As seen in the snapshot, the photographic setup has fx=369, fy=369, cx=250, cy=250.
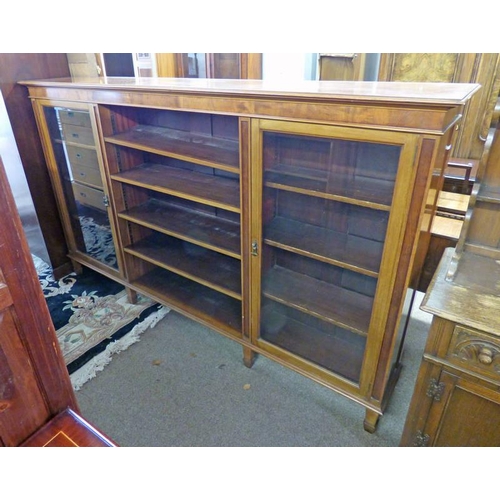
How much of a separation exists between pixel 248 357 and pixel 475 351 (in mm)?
1066

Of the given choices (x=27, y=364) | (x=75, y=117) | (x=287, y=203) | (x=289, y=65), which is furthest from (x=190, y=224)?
(x=289, y=65)

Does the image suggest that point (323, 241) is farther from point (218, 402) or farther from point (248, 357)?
point (218, 402)

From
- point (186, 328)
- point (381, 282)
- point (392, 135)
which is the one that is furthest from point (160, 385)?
point (392, 135)

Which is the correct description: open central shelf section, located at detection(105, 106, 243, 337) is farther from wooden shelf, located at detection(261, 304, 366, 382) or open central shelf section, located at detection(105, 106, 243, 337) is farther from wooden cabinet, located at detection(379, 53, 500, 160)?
wooden cabinet, located at detection(379, 53, 500, 160)

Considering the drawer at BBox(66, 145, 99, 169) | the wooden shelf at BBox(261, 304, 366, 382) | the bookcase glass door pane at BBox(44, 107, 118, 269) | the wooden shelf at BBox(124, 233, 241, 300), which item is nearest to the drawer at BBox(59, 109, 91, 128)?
the bookcase glass door pane at BBox(44, 107, 118, 269)

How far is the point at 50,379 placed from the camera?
823mm

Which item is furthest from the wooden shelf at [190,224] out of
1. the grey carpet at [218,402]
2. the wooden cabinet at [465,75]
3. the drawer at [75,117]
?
the wooden cabinet at [465,75]

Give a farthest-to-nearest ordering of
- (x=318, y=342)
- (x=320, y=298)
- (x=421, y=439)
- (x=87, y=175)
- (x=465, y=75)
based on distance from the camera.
Answer: (x=465, y=75) → (x=87, y=175) → (x=318, y=342) → (x=320, y=298) → (x=421, y=439)

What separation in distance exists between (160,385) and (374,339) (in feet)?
3.34

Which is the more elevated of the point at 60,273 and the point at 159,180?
the point at 159,180

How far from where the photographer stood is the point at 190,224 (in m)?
1.89

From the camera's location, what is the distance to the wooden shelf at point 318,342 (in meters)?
1.51

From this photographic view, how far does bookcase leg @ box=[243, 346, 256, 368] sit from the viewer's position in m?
1.80

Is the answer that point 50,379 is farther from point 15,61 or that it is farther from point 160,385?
point 15,61
